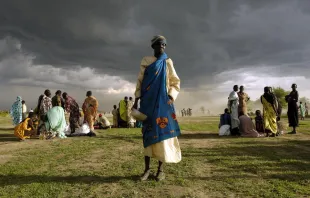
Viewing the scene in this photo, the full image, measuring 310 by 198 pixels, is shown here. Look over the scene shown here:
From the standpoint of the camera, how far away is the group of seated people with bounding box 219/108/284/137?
12253mm

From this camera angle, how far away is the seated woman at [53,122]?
11.9m

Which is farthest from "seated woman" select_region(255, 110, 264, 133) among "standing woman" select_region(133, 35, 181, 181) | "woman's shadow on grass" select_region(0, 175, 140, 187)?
"woman's shadow on grass" select_region(0, 175, 140, 187)

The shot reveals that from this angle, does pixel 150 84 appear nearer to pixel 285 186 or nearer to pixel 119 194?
pixel 119 194

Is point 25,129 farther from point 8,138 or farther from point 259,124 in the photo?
point 259,124

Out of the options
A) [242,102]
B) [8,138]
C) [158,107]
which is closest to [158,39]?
[158,107]

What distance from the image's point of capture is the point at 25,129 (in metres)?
11.8

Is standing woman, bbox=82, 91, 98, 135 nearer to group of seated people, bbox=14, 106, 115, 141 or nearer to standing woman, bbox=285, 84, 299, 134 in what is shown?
group of seated people, bbox=14, 106, 115, 141

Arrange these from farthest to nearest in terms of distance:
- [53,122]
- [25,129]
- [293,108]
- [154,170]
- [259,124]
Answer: [293,108] < [259,124] < [53,122] < [25,129] < [154,170]

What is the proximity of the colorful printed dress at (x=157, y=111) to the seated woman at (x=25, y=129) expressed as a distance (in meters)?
8.76

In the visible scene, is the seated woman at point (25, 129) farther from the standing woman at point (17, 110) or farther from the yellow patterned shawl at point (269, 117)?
the yellow patterned shawl at point (269, 117)

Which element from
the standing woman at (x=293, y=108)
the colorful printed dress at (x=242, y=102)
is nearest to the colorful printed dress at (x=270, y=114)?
the colorful printed dress at (x=242, y=102)

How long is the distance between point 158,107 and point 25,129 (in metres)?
9.22

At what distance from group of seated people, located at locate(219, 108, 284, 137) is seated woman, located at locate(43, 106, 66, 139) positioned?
302 inches

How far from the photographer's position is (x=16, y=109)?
18.8m
